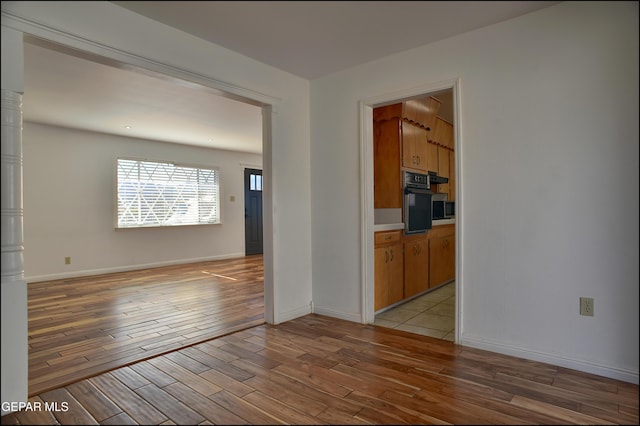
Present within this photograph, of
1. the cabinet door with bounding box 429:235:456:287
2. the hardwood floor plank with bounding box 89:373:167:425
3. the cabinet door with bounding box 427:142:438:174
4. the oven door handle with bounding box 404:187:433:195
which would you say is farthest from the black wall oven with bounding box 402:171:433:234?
the hardwood floor plank with bounding box 89:373:167:425

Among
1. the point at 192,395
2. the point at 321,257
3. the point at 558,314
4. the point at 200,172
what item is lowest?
the point at 192,395

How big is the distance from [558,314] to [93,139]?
6.88 meters

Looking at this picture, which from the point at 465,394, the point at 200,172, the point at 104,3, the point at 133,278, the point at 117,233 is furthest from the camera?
the point at 200,172

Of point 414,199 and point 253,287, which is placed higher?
point 414,199

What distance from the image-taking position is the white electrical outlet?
231cm

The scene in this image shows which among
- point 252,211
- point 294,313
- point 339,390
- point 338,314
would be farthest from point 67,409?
point 252,211

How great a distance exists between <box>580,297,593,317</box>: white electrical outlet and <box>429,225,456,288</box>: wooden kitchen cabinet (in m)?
2.27

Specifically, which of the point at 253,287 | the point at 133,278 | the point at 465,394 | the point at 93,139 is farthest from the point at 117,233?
the point at 465,394

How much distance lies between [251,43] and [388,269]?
8.22 ft

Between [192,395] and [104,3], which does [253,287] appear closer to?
[192,395]

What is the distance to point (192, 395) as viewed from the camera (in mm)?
2109

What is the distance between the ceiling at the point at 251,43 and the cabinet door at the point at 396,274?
195 centimetres

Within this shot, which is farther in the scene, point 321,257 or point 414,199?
point 414,199

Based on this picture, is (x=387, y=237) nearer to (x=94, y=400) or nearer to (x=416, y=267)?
(x=416, y=267)
